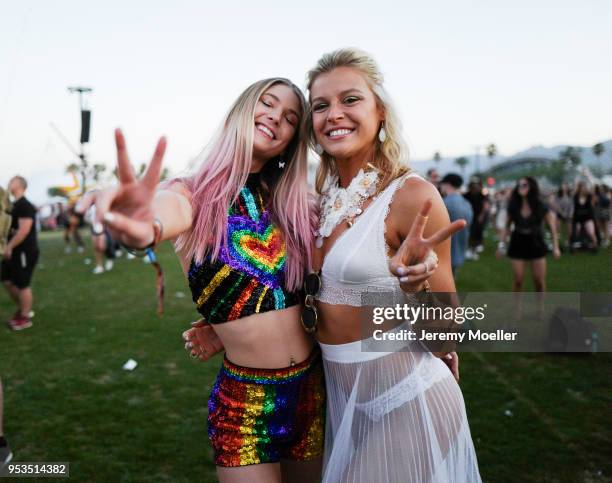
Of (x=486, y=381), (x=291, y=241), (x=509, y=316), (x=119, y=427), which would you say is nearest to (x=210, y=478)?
(x=119, y=427)

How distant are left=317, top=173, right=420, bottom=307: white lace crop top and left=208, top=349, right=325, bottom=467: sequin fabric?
40 cm

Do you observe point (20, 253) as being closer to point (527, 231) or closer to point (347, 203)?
point (347, 203)

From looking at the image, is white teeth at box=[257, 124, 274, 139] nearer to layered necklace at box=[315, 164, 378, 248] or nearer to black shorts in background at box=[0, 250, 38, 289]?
layered necklace at box=[315, 164, 378, 248]

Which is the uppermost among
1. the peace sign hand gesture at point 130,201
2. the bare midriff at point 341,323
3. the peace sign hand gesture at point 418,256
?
the peace sign hand gesture at point 130,201

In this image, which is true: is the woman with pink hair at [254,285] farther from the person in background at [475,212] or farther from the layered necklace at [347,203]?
the person in background at [475,212]

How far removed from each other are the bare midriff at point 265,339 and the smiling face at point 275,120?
2.19ft

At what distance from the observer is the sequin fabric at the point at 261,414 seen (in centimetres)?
198

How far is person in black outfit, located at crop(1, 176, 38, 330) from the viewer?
6539mm

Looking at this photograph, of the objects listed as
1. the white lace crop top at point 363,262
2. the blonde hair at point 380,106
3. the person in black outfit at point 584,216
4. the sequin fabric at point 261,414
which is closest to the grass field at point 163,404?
the sequin fabric at point 261,414

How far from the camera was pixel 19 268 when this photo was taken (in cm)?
664

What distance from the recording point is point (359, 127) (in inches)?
79.0

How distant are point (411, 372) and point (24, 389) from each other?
4.31 m

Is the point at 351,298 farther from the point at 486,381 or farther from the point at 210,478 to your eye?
the point at 486,381

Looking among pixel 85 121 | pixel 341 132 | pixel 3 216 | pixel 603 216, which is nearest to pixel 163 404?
pixel 3 216
